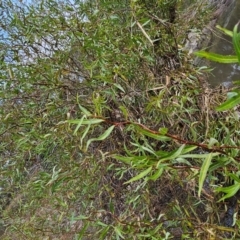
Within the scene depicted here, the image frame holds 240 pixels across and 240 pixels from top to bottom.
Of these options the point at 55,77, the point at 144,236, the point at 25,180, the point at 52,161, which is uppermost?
the point at 55,77

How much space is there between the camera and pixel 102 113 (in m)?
1.54

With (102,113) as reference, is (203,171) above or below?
above

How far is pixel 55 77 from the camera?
1525 mm

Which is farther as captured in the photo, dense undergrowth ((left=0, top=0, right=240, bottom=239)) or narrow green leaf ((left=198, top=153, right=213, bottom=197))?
dense undergrowth ((left=0, top=0, right=240, bottom=239))

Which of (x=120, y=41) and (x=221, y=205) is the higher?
(x=120, y=41)

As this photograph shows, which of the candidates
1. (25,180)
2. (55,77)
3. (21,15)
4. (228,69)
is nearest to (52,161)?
(25,180)

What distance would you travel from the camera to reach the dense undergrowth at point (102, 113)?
4.90ft

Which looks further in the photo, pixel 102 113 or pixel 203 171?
pixel 102 113

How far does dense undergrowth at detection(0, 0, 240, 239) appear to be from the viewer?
1492 mm

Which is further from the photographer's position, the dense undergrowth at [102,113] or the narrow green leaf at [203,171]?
the dense undergrowth at [102,113]

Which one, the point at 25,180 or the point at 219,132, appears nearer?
the point at 219,132

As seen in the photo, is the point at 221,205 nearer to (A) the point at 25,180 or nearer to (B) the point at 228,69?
(A) the point at 25,180

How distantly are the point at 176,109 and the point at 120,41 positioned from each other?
41 centimetres

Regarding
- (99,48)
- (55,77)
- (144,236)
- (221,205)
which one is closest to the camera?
(144,236)
